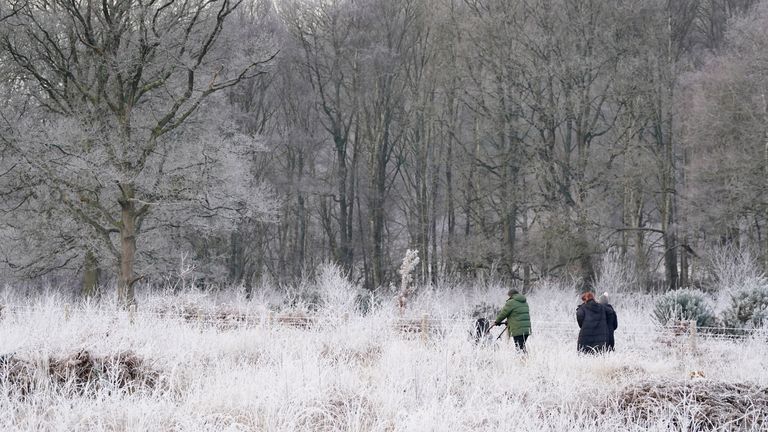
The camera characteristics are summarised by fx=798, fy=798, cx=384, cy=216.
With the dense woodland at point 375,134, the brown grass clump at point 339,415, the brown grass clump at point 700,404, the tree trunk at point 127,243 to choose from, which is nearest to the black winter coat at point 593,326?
the brown grass clump at point 700,404

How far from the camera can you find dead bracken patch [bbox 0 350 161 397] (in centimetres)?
741

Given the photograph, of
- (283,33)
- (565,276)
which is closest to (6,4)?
(283,33)

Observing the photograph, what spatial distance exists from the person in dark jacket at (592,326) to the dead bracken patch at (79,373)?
20.0ft

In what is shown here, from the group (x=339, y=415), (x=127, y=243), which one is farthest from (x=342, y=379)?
(x=127, y=243)

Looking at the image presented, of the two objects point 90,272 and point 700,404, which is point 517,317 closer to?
point 700,404

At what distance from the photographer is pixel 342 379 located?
7.77 m

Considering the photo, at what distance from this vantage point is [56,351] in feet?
27.4

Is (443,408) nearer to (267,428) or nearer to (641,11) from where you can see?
(267,428)

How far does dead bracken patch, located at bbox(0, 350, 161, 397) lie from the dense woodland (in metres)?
8.80

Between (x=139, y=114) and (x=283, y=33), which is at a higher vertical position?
(x=283, y=33)

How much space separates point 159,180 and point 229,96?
11965mm

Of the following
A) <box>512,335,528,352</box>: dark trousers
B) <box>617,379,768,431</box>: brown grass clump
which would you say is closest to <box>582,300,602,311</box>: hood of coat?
<box>512,335,528,352</box>: dark trousers

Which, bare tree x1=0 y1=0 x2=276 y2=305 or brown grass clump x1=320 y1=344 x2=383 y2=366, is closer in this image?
brown grass clump x1=320 y1=344 x2=383 y2=366

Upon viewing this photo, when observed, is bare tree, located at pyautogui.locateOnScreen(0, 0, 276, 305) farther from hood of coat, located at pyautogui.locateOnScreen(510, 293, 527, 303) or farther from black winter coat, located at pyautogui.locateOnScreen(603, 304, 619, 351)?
black winter coat, located at pyautogui.locateOnScreen(603, 304, 619, 351)
